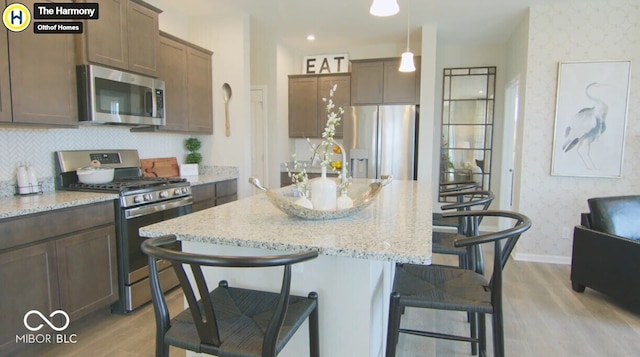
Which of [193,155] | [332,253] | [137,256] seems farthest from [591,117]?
[137,256]

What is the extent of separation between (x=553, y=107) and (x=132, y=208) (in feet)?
13.7

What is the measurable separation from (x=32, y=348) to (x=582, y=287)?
13.5ft

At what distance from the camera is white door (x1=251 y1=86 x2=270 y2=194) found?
5.48m

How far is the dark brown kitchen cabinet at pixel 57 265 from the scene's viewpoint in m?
1.96

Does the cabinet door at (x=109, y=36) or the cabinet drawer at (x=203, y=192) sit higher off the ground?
A: the cabinet door at (x=109, y=36)

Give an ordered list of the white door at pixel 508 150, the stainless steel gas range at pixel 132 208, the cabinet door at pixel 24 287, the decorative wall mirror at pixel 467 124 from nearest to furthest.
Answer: the cabinet door at pixel 24 287
the stainless steel gas range at pixel 132 208
the white door at pixel 508 150
the decorative wall mirror at pixel 467 124

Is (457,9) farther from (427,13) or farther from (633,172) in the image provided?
(633,172)

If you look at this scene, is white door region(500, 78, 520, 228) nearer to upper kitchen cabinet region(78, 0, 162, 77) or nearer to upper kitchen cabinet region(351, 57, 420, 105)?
upper kitchen cabinet region(351, 57, 420, 105)

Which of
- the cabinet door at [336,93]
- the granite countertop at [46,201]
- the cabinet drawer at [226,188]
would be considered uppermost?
the cabinet door at [336,93]

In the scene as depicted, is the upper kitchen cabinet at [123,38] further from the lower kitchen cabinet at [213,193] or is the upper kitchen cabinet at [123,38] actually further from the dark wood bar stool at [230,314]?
the dark wood bar stool at [230,314]

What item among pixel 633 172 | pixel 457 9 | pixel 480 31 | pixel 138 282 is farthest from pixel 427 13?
pixel 138 282

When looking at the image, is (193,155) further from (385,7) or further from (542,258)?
(542,258)

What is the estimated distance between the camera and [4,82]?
7.03 ft

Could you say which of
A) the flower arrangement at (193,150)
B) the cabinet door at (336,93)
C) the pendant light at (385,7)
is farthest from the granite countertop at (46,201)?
the cabinet door at (336,93)
